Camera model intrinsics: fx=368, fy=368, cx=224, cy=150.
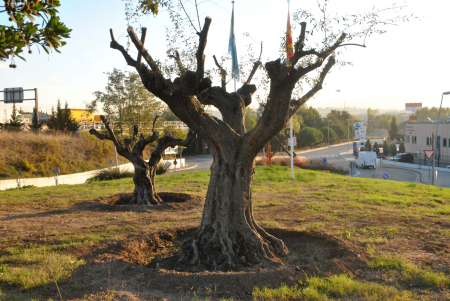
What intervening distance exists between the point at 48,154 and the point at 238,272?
86.3 ft

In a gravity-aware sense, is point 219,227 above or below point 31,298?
above

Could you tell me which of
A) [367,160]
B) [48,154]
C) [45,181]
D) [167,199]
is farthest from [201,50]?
[367,160]

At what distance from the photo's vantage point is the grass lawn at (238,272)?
457cm

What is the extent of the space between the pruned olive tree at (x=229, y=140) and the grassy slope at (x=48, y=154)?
2173 centimetres

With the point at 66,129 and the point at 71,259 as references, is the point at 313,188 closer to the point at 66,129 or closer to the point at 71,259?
the point at 71,259

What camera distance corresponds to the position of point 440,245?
6.59m

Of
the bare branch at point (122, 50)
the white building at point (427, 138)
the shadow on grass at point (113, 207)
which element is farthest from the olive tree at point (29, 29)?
the white building at point (427, 138)

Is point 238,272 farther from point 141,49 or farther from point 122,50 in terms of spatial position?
point 122,50

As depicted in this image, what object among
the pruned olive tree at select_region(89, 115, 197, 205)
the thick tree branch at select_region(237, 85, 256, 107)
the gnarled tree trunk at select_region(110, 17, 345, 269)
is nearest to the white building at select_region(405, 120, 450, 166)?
the pruned olive tree at select_region(89, 115, 197, 205)

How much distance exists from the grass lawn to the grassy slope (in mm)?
14238

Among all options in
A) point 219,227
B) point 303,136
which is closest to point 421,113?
point 303,136

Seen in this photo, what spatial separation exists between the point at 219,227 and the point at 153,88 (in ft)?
8.37

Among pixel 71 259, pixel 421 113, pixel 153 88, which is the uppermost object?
pixel 421 113

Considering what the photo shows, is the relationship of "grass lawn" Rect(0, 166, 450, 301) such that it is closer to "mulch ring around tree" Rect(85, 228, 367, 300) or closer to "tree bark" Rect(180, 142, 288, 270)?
"mulch ring around tree" Rect(85, 228, 367, 300)
